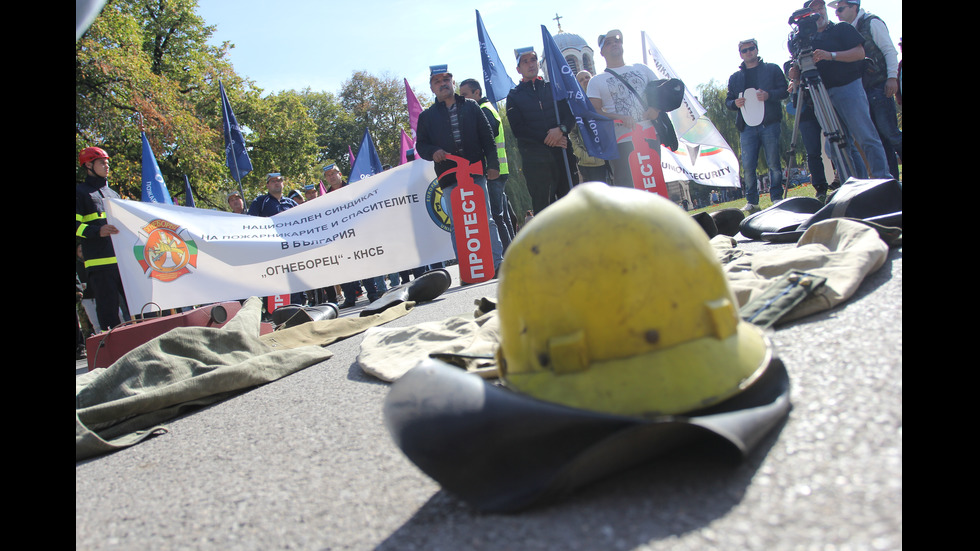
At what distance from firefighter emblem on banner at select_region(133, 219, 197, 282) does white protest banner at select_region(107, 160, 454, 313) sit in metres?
0.01

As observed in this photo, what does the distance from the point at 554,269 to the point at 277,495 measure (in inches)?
37.6

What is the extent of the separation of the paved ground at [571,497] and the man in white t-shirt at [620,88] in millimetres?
5494

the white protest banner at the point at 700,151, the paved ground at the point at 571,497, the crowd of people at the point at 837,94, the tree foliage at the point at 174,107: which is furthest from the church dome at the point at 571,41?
the paved ground at the point at 571,497

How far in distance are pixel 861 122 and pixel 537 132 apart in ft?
11.1

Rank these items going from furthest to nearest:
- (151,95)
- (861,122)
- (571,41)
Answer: (571,41), (151,95), (861,122)

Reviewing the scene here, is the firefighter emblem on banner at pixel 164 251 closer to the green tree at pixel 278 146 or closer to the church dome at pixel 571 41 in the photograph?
the green tree at pixel 278 146

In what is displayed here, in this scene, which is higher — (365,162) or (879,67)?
(365,162)

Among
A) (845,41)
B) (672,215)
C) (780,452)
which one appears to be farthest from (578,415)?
(845,41)

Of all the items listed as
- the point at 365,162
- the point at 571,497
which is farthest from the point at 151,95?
the point at 571,497

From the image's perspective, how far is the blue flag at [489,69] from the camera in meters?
9.61

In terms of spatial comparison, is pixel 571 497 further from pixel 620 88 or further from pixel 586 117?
pixel 620 88

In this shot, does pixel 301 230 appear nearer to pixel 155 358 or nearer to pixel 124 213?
pixel 124 213

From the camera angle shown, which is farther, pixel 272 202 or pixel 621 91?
pixel 272 202

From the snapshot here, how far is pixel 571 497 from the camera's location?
4.39 feet
